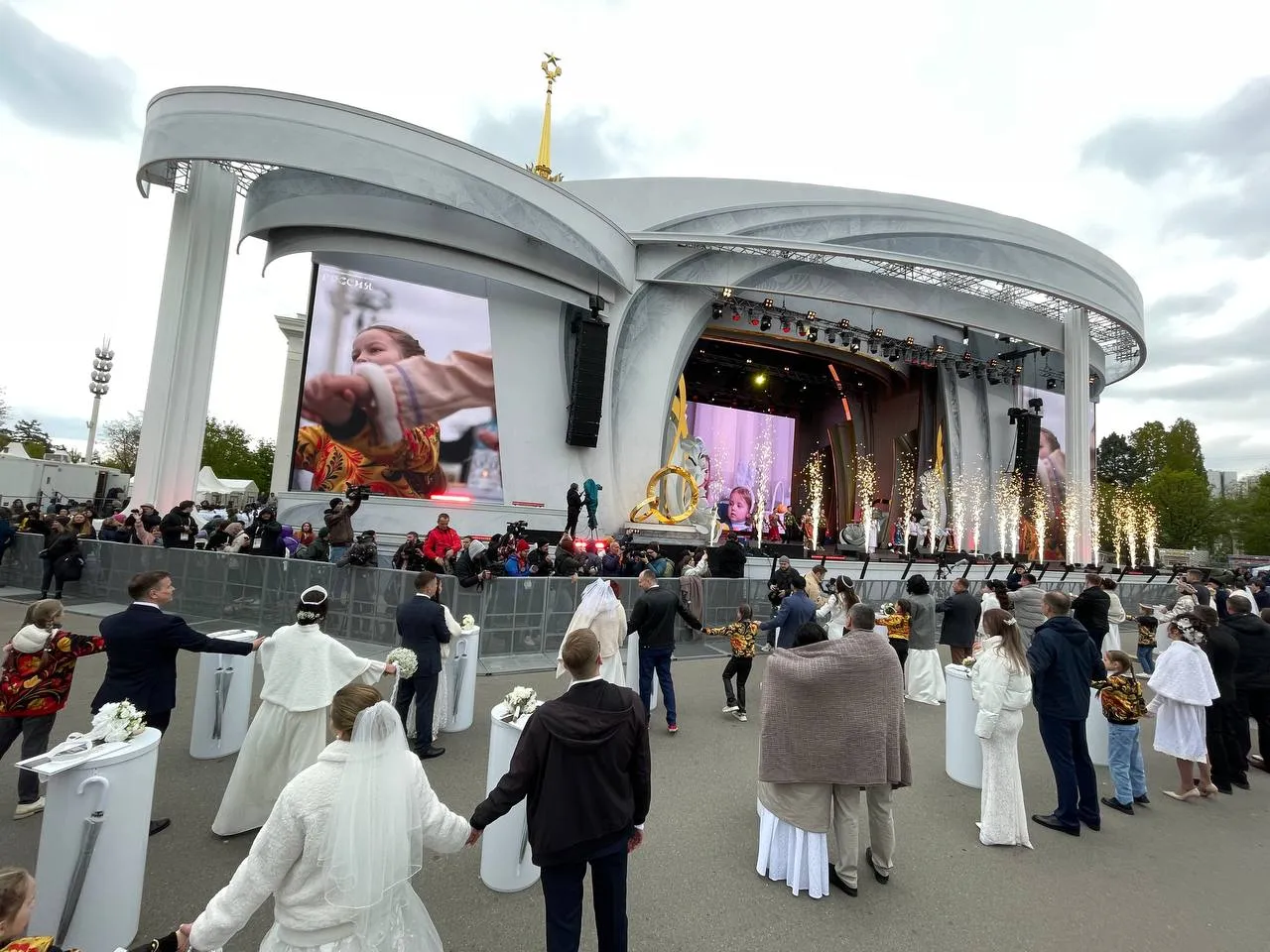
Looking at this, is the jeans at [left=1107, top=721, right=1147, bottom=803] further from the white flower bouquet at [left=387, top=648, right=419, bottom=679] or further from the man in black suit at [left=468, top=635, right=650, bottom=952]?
the white flower bouquet at [left=387, top=648, right=419, bottom=679]

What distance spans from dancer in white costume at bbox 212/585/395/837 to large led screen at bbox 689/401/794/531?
91.6ft

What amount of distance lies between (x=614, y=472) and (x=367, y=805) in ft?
62.8

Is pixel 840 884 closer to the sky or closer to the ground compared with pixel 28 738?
closer to the ground

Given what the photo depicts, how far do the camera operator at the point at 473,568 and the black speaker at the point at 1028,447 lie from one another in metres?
28.5

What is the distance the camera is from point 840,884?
3.47 metres

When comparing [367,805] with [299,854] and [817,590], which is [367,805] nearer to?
[299,854]

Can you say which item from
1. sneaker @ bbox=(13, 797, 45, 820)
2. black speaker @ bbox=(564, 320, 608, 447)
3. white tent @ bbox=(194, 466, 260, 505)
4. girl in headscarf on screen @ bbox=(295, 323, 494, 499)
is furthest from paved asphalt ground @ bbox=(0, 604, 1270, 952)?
white tent @ bbox=(194, 466, 260, 505)

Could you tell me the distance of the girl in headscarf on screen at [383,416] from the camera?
16750mm

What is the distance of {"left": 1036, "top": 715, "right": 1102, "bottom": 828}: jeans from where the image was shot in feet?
14.1

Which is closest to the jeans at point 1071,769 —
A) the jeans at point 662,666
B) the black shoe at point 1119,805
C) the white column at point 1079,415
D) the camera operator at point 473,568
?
the black shoe at point 1119,805

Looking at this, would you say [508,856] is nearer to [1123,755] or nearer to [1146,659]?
[1123,755]

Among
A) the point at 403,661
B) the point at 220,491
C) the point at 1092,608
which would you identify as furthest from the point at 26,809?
the point at 220,491

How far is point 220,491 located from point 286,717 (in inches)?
1298

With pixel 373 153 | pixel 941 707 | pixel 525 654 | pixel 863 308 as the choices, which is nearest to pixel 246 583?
pixel 525 654
